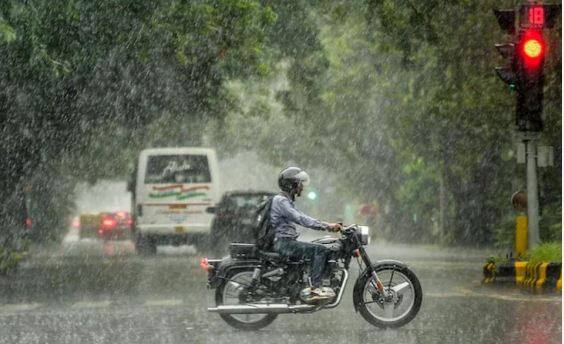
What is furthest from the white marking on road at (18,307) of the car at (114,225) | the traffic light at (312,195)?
the car at (114,225)

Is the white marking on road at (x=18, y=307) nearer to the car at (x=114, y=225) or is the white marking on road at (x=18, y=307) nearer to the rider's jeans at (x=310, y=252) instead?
the rider's jeans at (x=310, y=252)

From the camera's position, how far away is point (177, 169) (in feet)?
123

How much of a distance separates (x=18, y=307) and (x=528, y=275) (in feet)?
21.1

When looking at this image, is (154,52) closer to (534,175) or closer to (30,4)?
(30,4)

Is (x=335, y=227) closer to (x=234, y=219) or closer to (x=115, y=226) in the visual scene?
(x=234, y=219)

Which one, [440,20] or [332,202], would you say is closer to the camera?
[440,20]

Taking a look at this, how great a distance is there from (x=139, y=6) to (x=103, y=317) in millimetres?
9568

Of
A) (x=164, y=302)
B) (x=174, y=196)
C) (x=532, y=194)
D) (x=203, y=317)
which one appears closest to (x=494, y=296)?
(x=532, y=194)

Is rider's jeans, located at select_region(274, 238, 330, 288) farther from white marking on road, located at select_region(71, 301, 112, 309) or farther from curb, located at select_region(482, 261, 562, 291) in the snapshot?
curb, located at select_region(482, 261, 562, 291)

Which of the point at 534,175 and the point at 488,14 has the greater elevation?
the point at 488,14

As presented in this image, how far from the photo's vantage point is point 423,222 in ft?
158

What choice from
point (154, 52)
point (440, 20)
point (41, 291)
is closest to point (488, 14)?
point (440, 20)

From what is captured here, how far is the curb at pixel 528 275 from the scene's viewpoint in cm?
1758

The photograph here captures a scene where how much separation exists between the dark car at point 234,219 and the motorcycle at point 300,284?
19.1 m
